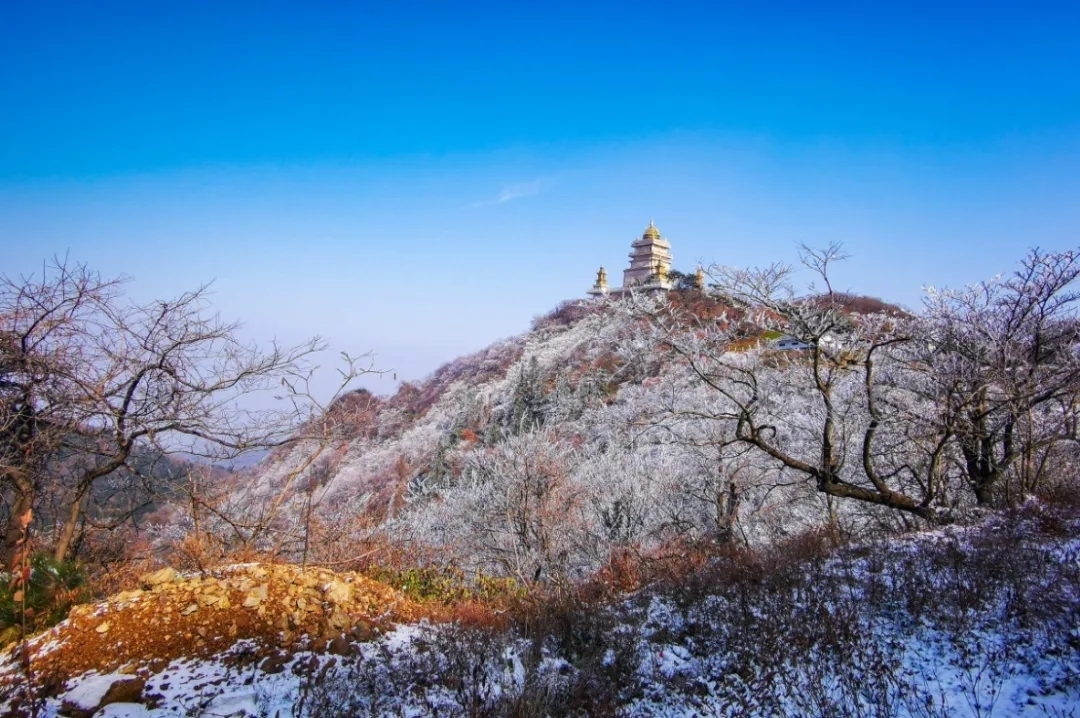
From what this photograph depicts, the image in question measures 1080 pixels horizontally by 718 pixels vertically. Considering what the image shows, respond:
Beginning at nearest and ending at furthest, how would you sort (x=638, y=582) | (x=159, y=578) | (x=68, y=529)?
(x=159, y=578)
(x=68, y=529)
(x=638, y=582)

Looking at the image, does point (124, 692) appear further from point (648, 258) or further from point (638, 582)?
point (648, 258)

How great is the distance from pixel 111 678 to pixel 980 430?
9.30 meters

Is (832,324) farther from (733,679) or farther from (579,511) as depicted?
(579,511)

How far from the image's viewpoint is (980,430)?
7773 mm

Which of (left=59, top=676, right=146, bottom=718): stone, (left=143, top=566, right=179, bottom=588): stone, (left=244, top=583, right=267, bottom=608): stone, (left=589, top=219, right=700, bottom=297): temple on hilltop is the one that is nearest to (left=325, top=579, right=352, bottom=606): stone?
(left=244, top=583, right=267, bottom=608): stone

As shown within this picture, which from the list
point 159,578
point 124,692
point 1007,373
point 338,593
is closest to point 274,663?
point 124,692

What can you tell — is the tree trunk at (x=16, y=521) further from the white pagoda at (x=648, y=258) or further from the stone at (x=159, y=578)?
the white pagoda at (x=648, y=258)

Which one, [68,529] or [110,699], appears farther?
[68,529]

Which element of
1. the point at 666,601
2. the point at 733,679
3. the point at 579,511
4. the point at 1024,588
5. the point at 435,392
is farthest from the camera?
the point at 435,392

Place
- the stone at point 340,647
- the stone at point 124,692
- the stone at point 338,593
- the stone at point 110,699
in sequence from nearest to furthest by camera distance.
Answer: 1. the stone at point 110,699
2. the stone at point 124,692
3. the stone at point 340,647
4. the stone at point 338,593

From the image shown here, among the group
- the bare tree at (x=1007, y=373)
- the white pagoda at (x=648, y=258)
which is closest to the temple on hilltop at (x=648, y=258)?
the white pagoda at (x=648, y=258)

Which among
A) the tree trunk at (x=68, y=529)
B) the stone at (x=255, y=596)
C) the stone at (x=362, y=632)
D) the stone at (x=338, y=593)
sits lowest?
the stone at (x=362, y=632)

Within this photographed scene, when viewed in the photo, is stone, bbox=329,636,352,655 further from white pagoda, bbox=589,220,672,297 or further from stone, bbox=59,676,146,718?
white pagoda, bbox=589,220,672,297

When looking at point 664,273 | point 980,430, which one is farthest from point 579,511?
point 664,273
